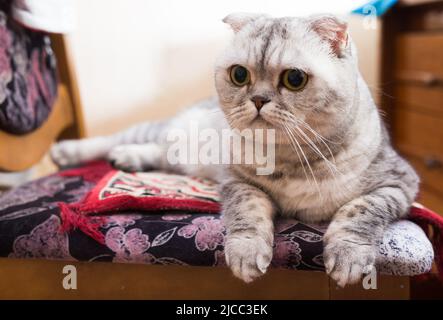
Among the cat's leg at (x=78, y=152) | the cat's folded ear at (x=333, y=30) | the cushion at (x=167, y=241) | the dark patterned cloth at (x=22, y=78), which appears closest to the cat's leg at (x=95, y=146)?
the cat's leg at (x=78, y=152)

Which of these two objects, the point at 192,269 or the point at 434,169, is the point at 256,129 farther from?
the point at 434,169

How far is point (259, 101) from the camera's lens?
0.85m

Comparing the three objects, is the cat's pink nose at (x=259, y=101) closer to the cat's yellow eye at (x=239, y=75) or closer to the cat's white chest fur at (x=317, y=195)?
the cat's yellow eye at (x=239, y=75)

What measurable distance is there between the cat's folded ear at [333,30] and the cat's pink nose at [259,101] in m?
0.16

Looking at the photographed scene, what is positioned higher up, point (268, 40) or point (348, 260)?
point (268, 40)

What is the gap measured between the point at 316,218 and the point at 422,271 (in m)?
0.21

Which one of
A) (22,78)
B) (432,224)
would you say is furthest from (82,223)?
(432,224)

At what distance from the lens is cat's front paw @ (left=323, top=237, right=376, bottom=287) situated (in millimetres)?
788

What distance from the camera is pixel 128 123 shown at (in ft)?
7.45

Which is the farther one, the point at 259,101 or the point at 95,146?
the point at 95,146

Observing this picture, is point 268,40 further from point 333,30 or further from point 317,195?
point 317,195

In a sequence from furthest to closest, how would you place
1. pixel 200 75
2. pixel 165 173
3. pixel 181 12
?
pixel 200 75 < pixel 181 12 < pixel 165 173

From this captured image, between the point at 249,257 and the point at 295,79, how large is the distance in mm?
317
